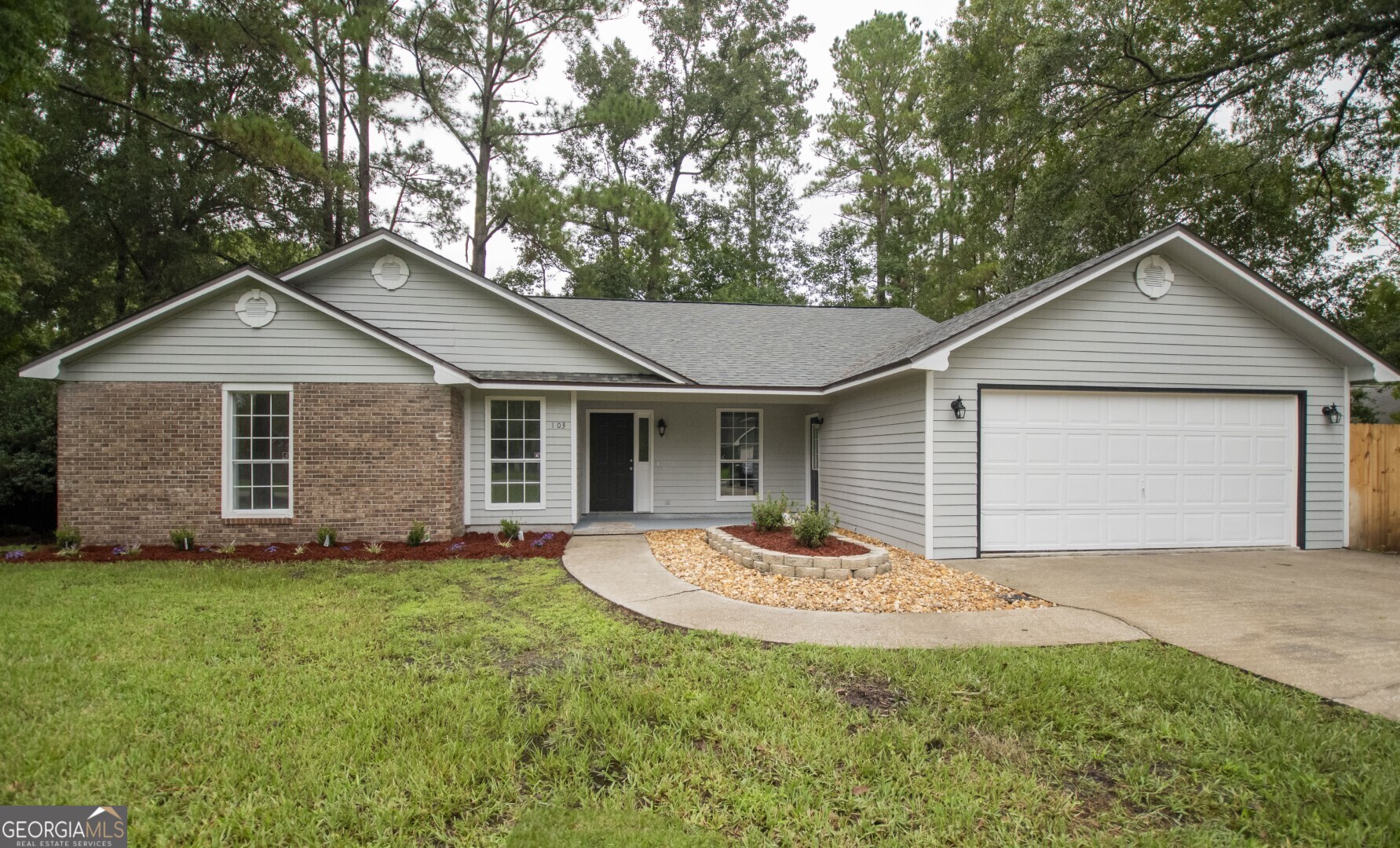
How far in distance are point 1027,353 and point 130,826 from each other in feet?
30.2

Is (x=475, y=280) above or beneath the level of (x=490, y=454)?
above

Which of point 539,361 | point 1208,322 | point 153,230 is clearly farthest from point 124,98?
point 1208,322

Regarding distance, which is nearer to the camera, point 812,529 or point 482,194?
point 812,529

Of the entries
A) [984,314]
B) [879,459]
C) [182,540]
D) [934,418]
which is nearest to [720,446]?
[879,459]

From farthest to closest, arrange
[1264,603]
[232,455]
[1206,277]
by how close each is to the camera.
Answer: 1. [232,455]
2. [1206,277]
3. [1264,603]

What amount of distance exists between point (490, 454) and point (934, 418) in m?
6.93

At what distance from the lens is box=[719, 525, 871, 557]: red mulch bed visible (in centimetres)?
732

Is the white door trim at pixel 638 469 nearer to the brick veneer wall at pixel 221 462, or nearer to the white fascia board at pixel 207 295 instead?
the brick veneer wall at pixel 221 462

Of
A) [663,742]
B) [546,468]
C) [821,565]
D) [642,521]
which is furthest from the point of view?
[642,521]

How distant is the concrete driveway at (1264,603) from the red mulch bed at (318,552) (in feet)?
19.4

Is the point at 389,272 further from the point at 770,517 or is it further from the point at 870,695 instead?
the point at 870,695

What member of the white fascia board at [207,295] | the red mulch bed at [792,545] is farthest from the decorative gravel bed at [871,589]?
the white fascia board at [207,295]

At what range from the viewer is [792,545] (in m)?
7.71

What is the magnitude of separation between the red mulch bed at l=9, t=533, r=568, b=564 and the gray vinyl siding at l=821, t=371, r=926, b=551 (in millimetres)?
4769
